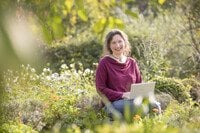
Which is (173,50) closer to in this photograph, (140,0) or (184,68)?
(184,68)

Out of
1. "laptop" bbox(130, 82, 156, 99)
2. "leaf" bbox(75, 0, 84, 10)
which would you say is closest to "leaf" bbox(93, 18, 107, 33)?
"leaf" bbox(75, 0, 84, 10)

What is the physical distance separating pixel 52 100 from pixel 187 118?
7.56ft

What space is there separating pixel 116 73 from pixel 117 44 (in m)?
0.33

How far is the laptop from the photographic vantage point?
18.7 ft

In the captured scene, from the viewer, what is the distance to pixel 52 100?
7.34 m

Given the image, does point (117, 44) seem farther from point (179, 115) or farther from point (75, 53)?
point (75, 53)

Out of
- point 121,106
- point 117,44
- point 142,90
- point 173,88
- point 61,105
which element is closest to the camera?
point 142,90

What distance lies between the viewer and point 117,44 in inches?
241

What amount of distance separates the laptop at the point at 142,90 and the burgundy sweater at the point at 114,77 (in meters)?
0.27

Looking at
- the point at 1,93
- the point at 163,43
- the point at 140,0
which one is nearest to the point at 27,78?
the point at 163,43

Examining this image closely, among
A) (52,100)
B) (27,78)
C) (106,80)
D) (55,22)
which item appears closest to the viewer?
(55,22)

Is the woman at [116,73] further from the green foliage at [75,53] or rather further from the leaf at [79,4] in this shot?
the green foliage at [75,53]

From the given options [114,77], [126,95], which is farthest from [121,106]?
[114,77]

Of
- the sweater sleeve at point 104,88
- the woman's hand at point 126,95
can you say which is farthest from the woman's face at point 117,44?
the woman's hand at point 126,95
